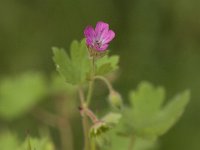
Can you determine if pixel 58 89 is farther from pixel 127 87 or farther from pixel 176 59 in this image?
pixel 176 59

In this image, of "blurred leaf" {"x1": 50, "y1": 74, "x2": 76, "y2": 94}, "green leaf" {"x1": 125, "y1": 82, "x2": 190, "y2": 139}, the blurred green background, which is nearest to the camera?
"green leaf" {"x1": 125, "y1": 82, "x2": 190, "y2": 139}

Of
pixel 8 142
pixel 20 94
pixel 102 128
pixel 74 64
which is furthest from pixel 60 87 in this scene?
pixel 102 128

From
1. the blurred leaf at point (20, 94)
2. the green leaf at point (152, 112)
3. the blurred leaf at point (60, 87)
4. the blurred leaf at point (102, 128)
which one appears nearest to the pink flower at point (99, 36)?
the blurred leaf at point (102, 128)

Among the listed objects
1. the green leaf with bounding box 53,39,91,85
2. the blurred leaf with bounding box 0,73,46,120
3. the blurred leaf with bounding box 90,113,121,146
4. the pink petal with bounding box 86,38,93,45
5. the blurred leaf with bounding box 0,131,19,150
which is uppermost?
the blurred leaf with bounding box 0,73,46,120

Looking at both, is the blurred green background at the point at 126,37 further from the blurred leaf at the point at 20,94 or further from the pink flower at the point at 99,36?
the pink flower at the point at 99,36

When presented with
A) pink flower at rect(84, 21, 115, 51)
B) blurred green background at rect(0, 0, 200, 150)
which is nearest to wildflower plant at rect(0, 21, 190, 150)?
pink flower at rect(84, 21, 115, 51)

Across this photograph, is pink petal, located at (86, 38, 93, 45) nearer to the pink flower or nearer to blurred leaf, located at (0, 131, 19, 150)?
the pink flower

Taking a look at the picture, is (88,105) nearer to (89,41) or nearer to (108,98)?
(108,98)

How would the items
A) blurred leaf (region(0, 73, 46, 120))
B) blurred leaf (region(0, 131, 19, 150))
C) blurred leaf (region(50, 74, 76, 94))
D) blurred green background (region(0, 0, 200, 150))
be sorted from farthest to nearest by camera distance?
1. blurred green background (region(0, 0, 200, 150))
2. blurred leaf (region(0, 73, 46, 120))
3. blurred leaf (region(50, 74, 76, 94))
4. blurred leaf (region(0, 131, 19, 150))
